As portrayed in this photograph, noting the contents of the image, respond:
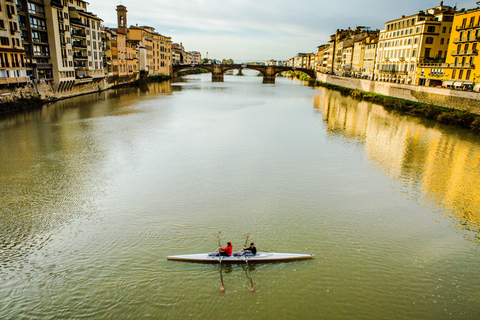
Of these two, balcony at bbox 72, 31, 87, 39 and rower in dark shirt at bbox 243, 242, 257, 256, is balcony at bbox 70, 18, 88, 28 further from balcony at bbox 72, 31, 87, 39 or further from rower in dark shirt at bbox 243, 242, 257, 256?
rower in dark shirt at bbox 243, 242, 257, 256

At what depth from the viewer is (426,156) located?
24.5m

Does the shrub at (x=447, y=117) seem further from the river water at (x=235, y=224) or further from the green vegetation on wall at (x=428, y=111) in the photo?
the river water at (x=235, y=224)

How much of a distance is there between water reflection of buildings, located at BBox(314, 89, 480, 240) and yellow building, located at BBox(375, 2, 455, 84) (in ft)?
54.9

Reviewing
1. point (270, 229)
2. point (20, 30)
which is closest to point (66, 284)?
point (270, 229)

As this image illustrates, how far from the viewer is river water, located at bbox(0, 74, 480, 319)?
9.73 metres

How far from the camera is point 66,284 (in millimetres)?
10125

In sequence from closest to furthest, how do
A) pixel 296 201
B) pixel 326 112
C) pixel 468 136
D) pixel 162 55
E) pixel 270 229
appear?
pixel 270 229, pixel 296 201, pixel 468 136, pixel 326 112, pixel 162 55

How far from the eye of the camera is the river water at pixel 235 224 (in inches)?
383

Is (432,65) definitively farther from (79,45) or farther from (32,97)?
(32,97)

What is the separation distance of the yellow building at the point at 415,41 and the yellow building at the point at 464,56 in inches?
218

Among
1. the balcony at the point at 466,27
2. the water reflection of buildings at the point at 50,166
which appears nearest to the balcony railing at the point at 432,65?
the balcony at the point at 466,27

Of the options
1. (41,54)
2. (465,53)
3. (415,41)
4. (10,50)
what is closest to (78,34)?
(41,54)

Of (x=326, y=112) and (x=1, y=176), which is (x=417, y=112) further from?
(x=1, y=176)

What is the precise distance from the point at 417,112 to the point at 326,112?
11187 millimetres
